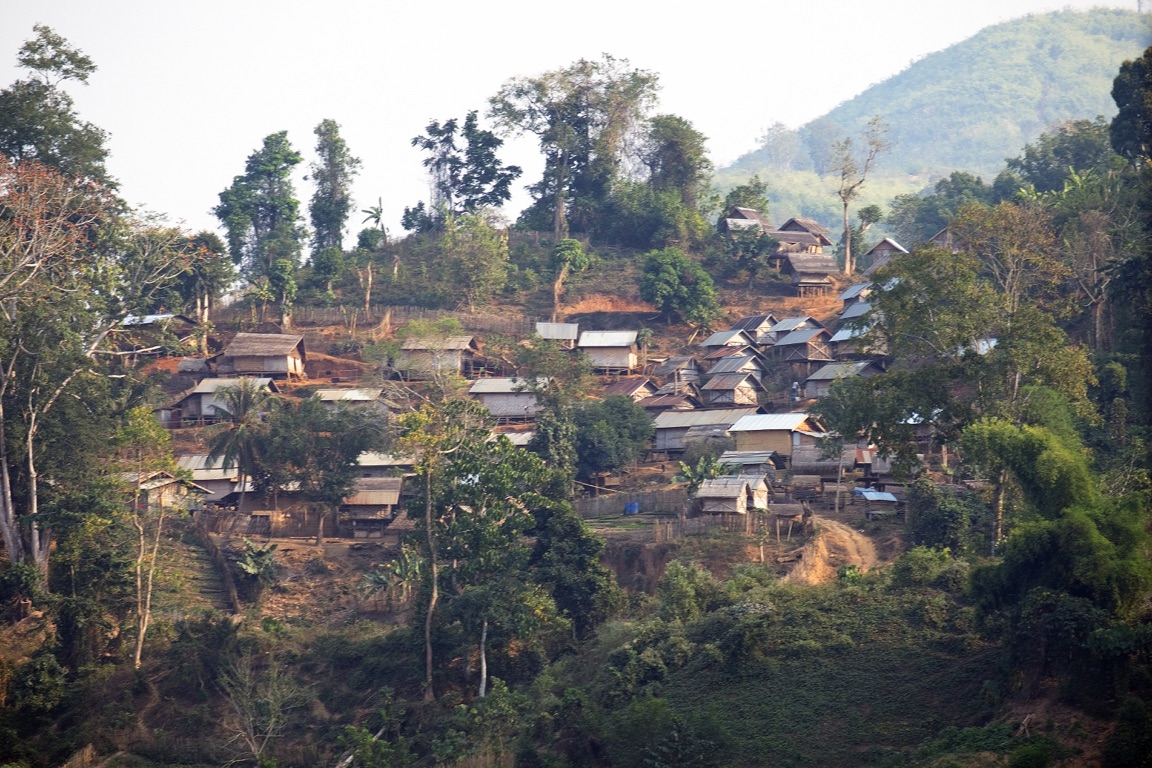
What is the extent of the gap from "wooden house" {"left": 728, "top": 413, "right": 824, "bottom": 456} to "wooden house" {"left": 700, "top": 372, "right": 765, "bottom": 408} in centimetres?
511

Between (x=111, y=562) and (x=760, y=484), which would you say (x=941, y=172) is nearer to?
(x=760, y=484)

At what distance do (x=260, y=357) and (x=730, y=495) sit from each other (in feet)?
81.0

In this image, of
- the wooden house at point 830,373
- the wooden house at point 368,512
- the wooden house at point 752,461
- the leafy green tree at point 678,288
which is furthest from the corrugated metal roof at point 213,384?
the wooden house at point 830,373

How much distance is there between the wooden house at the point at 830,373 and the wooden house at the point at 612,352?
26.3ft

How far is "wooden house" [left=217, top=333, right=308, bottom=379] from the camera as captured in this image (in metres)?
57.9

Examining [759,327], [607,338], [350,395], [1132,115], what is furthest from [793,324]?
[350,395]

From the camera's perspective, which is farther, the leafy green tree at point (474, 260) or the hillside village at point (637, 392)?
the leafy green tree at point (474, 260)

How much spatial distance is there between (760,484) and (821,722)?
14542 mm

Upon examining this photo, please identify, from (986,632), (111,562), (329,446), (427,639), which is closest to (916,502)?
(986,632)

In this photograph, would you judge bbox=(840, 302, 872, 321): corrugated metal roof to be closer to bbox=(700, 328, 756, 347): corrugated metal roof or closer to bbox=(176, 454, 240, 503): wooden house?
bbox=(700, 328, 756, 347): corrugated metal roof

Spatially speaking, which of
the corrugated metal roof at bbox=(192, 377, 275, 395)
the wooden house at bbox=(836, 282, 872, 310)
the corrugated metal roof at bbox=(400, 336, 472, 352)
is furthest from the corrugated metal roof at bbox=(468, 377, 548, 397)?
the wooden house at bbox=(836, 282, 872, 310)

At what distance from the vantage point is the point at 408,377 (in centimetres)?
5612

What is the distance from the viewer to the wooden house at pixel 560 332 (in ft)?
196

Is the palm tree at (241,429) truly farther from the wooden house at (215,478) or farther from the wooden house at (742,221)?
the wooden house at (742,221)
